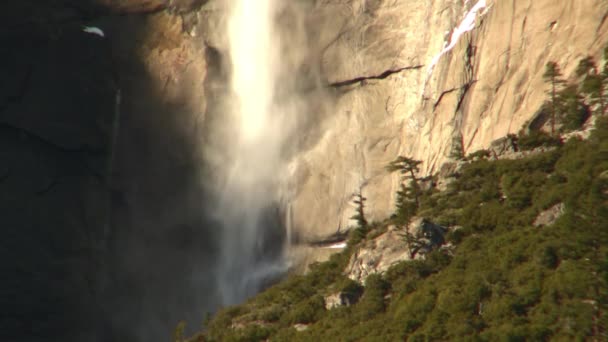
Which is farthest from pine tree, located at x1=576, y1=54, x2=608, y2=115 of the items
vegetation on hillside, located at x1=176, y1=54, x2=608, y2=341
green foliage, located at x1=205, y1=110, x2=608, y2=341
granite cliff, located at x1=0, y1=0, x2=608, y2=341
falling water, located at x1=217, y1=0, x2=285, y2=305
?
falling water, located at x1=217, y1=0, x2=285, y2=305

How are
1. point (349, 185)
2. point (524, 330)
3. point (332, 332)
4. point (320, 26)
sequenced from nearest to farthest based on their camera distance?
point (524, 330) → point (332, 332) → point (349, 185) → point (320, 26)

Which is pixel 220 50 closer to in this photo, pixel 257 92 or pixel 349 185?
pixel 257 92

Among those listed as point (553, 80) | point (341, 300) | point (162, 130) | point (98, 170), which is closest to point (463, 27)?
point (553, 80)

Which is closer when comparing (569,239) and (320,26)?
(569,239)

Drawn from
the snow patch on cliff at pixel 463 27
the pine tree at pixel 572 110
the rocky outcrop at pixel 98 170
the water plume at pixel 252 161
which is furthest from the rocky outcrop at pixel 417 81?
the rocky outcrop at pixel 98 170

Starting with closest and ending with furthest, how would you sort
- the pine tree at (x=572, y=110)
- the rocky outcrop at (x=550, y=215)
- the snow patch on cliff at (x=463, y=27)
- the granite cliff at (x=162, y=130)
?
the rocky outcrop at (x=550, y=215), the pine tree at (x=572, y=110), the snow patch on cliff at (x=463, y=27), the granite cliff at (x=162, y=130)

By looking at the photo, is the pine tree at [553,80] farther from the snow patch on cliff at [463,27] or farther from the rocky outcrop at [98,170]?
the rocky outcrop at [98,170]

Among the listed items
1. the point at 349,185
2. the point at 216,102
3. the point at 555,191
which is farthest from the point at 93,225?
the point at 555,191
